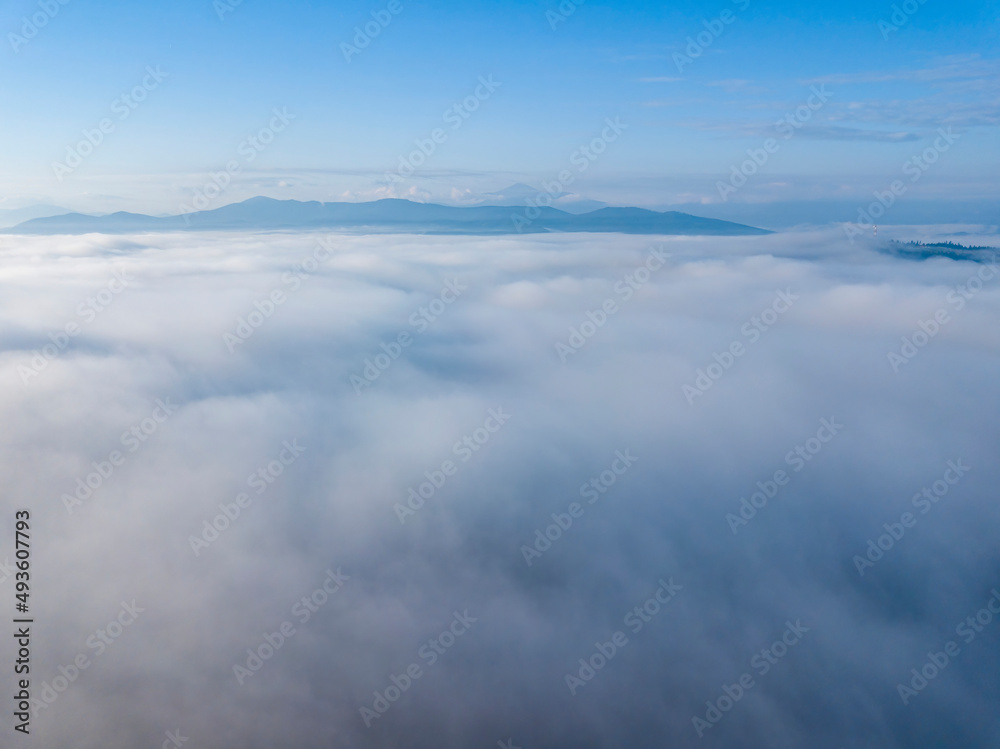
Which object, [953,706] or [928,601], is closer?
[953,706]

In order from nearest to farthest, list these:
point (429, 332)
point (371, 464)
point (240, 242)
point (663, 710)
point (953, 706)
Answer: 1. point (663, 710)
2. point (953, 706)
3. point (371, 464)
4. point (429, 332)
5. point (240, 242)

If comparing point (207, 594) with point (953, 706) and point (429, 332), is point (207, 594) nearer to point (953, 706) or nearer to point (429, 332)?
point (953, 706)

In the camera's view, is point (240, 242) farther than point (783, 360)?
Yes

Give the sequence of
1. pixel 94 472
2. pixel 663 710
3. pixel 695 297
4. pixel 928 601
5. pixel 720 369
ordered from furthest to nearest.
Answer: pixel 695 297 < pixel 720 369 < pixel 928 601 < pixel 94 472 < pixel 663 710

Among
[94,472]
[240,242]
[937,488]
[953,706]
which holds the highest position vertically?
[240,242]

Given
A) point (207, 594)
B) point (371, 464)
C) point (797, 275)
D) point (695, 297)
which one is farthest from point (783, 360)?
point (207, 594)

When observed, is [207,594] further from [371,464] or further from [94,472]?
[371,464]

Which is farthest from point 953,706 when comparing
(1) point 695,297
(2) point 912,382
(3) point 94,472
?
(1) point 695,297

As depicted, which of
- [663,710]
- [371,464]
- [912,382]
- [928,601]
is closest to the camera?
[663,710]

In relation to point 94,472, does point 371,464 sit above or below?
below
